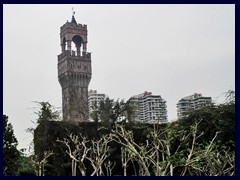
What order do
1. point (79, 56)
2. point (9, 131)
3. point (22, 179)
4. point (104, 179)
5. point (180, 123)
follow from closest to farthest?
1. point (22, 179)
2. point (104, 179)
3. point (9, 131)
4. point (180, 123)
5. point (79, 56)

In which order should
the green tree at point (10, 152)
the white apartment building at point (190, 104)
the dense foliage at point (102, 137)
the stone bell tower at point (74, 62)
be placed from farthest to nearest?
the stone bell tower at point (74, 62) < the white apartment building at point (190, 104) < the dense foliage at point (102, 137) < the green tree at point (10, 152)

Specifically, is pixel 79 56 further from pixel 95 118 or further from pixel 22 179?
pixel 22 179

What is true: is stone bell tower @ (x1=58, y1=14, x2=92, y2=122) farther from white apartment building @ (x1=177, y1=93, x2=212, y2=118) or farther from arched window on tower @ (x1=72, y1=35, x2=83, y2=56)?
white apartment building @ (x1=177, y1=93, x2=212, y2=118)

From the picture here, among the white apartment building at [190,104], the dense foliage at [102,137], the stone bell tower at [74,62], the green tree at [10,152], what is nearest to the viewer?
the green tree at [10,152]

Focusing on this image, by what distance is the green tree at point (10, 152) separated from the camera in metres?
9.28

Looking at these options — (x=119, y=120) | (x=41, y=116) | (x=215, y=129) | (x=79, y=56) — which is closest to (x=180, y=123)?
(x=215, y=129)

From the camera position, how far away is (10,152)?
962 centimetres

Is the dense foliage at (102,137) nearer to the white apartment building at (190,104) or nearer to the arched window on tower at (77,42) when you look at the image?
the white apartment building at (190,104)

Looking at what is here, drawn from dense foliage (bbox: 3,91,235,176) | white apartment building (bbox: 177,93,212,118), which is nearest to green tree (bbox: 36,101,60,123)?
dense foliage (bbox: 3,91,235,176)

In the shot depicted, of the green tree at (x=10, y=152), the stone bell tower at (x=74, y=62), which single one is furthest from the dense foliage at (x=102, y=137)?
the stone bell tower at (x=74, y=62)

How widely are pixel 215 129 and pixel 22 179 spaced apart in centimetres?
851

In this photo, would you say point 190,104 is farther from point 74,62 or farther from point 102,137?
point 74,62

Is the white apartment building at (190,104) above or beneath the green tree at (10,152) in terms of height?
above

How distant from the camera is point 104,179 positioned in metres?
2.31
